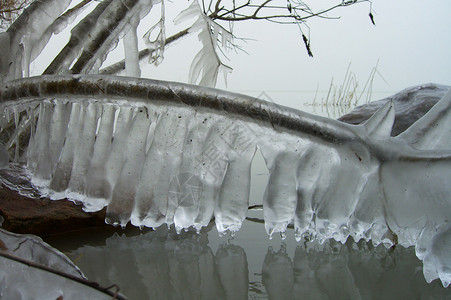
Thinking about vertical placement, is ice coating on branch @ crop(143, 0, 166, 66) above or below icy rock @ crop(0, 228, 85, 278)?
above

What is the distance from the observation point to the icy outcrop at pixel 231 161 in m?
0.47

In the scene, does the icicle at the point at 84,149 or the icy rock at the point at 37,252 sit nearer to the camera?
the icy rock at the point at 37,252

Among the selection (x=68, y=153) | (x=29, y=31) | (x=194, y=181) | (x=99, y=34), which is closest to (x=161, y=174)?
(x=194, y=181)

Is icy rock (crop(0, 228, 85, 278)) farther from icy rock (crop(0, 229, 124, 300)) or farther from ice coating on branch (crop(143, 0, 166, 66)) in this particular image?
ice coating on branch (crop(143, 0, 166, 66))

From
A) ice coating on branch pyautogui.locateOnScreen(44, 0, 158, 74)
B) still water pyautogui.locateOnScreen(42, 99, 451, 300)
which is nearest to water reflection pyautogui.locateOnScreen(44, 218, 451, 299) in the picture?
still water pyautogui.locateOnScreen(42, 99, 451, 300)

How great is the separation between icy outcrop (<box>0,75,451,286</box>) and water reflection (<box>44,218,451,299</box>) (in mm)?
63

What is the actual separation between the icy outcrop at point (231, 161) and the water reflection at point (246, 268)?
2.5 inches

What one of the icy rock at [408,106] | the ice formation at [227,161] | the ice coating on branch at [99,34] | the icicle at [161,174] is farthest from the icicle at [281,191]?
the icy rock at [408,106]

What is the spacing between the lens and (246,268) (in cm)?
59

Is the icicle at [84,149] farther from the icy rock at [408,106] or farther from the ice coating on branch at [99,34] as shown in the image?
the icy rock at [408,106]

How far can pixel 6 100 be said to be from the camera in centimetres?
64

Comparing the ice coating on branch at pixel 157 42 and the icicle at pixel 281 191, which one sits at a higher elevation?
the ice coating on branch at pixel 157 42

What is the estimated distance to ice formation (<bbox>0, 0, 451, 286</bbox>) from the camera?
1.56 ft

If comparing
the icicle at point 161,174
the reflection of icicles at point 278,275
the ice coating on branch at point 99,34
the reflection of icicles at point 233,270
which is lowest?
the reflection of icicles at point 278,275
